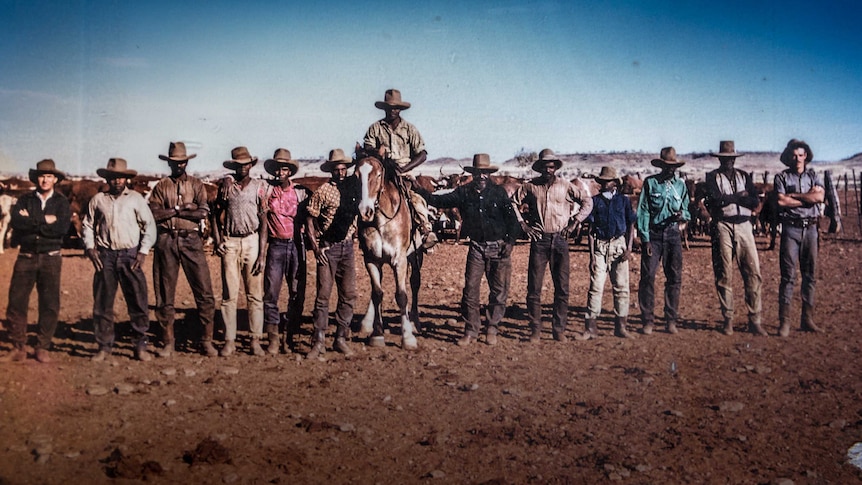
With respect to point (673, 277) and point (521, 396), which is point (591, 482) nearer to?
point (521, 396)

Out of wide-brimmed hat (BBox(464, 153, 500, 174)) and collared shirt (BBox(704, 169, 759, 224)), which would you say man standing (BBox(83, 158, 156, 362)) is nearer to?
wide-brimmed hat (BBox(464, 153, 500, 174))

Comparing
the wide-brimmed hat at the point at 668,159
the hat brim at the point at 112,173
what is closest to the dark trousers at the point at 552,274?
the wide-brimmed hat at the point at 668,159

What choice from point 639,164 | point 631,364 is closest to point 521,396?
point 631,364

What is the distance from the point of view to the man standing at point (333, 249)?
7332 millimetres

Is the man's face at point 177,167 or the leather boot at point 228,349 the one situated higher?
the man's face at point 177,167

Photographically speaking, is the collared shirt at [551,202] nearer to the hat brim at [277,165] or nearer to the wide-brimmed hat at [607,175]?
the wide-brimmed hat at [607,175]

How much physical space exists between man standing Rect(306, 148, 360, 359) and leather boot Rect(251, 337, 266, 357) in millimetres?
575

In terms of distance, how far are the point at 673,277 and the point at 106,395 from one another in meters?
6.86

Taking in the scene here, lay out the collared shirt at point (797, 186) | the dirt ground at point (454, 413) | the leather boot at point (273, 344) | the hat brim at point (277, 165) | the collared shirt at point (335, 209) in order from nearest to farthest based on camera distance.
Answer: the dirt ground at point (454, 413), the collared shirt at point (335, 209), the leather boot at point (273, 344), the hat brim at point (277, 165), the collared shirt at point (797, 186)

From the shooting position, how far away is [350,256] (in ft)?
24.6

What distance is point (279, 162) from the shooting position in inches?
302

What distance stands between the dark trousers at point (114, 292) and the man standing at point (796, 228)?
786 cm

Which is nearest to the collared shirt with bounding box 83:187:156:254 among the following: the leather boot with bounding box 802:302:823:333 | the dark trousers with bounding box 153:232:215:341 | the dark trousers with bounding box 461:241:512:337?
the dark trousers with bounding box 153:232:215:341

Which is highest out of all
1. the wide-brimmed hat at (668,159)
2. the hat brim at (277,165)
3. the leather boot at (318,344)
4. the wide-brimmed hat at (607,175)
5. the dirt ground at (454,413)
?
the wide-brimmed hat at (668,159)
